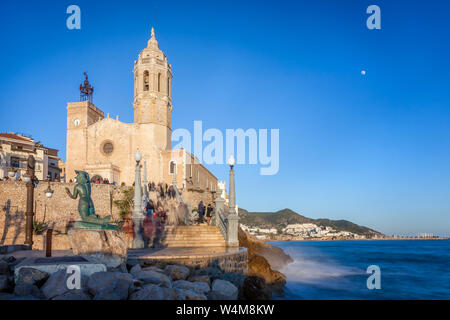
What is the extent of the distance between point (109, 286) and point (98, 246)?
1.94 metres

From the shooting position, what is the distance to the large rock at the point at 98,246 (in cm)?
691

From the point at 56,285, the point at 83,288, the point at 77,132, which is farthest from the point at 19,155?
the point at 83,288

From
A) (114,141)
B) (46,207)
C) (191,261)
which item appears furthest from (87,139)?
(191,261)

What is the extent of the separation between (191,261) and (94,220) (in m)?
3.44

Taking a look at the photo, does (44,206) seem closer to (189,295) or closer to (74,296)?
(189,295)

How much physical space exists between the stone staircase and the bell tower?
91.4ft

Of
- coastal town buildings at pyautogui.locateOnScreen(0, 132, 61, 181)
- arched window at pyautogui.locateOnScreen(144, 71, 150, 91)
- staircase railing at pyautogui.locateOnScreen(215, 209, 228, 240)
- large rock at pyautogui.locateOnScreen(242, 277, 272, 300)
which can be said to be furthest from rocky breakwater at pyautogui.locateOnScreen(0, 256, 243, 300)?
arched window at pyautogui.locateOnScreen(144, 71, 150, 91)

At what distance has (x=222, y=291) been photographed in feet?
25.0

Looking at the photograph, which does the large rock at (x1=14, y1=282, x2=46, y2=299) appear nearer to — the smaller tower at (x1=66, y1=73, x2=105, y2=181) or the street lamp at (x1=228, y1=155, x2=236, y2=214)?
the street lamp at (x1=228, y1=155, x2=236, y2=214)

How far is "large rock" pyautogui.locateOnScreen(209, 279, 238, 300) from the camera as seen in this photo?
7393 mm

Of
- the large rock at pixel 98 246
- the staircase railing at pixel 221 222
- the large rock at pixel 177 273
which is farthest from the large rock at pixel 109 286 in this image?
the staircase railing at pixel 221 222
